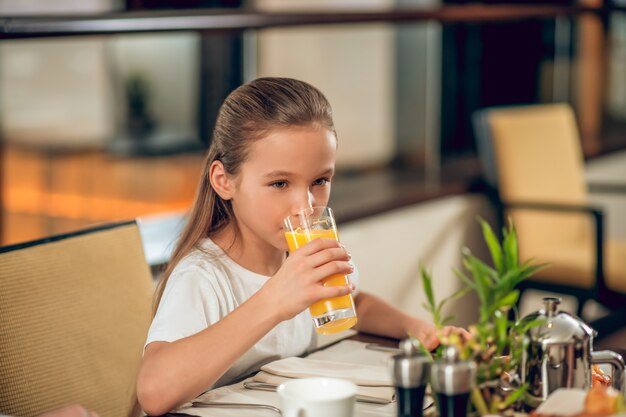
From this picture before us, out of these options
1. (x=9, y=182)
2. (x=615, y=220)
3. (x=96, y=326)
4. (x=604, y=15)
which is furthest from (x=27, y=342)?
(x=9, y=182)

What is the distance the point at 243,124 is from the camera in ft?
5.26

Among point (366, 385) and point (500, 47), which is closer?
point (366, 385)

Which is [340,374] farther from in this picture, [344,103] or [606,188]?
[344,103]

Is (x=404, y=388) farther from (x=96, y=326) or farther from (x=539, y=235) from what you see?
(x=539, y=235)

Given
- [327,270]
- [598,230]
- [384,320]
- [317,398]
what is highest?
[327,270]

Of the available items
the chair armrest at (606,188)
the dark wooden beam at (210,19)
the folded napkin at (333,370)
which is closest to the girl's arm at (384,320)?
the folded napkin at (333,370)

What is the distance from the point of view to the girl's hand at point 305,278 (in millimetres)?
1312

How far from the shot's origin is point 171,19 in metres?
2.53

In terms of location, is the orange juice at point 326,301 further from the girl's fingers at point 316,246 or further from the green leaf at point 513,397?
the green leaf at point 513,397

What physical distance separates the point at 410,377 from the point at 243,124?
0.66 metres

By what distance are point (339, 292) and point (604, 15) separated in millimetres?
4138

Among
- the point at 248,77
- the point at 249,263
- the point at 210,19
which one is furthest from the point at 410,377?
the point at 248,77

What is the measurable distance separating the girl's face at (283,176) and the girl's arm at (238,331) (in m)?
0.18

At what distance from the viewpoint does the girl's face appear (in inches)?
59.7
